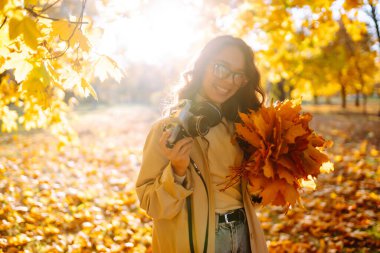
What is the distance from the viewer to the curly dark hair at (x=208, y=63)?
7.56ft

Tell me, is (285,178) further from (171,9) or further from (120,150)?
(120,150)

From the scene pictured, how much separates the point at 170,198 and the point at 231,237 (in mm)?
536

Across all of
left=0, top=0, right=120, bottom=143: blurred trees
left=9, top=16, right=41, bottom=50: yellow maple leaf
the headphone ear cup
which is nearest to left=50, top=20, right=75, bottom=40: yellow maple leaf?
left=0, top=0, right=120, bottom=143: blurred trees

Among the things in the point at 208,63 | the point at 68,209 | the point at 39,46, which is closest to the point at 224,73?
the point at 208,63

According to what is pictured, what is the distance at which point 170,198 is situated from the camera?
177 centimetres

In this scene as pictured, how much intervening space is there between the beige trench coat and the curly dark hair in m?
0.49

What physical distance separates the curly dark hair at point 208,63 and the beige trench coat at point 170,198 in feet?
1.60

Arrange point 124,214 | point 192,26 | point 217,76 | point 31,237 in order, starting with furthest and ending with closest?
1. point 192,26
2. point 124,214
3. point 31,237
4. point 217,76

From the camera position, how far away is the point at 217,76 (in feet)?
6.98

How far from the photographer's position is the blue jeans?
1.98 meters

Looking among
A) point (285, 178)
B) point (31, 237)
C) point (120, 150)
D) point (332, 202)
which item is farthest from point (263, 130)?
point (120, 150)

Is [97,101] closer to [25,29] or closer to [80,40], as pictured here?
[80,40]

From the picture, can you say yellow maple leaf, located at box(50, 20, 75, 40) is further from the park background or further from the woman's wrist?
the woman's wrist

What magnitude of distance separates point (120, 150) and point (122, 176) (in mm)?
3754
